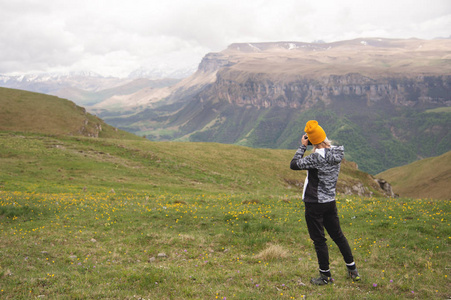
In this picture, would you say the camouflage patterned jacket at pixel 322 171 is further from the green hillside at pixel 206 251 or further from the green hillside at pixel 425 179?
the green hillside at pixel 425 179

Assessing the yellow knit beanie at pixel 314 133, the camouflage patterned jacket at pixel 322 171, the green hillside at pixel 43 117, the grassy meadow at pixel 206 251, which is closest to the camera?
the grassy meadow at pixel 206 251

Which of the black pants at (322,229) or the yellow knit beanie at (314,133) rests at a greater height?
the yellow knit beanie at (314,133)

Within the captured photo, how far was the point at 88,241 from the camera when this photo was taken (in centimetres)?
1283

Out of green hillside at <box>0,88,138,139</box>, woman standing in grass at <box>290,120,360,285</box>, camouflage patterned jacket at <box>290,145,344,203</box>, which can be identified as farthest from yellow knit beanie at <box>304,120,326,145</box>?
green hillside at <box>0,88,138,139</box>

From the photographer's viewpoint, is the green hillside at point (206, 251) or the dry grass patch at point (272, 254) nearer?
the green hillside at point (206, 251)

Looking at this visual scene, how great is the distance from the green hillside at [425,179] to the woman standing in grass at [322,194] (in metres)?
112

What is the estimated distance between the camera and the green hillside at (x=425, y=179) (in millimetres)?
112387

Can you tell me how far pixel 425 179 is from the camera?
131 m

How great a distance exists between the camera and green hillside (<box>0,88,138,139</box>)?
268 ft

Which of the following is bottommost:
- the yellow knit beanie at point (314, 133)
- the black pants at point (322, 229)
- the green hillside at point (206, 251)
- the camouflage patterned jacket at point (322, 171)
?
the green hillside at point (206, 251)

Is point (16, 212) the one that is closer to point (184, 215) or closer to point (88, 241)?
point (88, 241)

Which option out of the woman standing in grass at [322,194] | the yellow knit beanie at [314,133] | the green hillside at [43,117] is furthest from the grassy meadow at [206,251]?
the green hillside at [43,117]

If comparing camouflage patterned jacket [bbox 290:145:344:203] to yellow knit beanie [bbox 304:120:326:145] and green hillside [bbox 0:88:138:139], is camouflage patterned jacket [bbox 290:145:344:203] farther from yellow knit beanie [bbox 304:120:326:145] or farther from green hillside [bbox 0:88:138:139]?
green hillside [bbox 0:88:138:139]

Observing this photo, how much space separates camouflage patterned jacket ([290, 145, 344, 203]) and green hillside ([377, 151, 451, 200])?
368ft
